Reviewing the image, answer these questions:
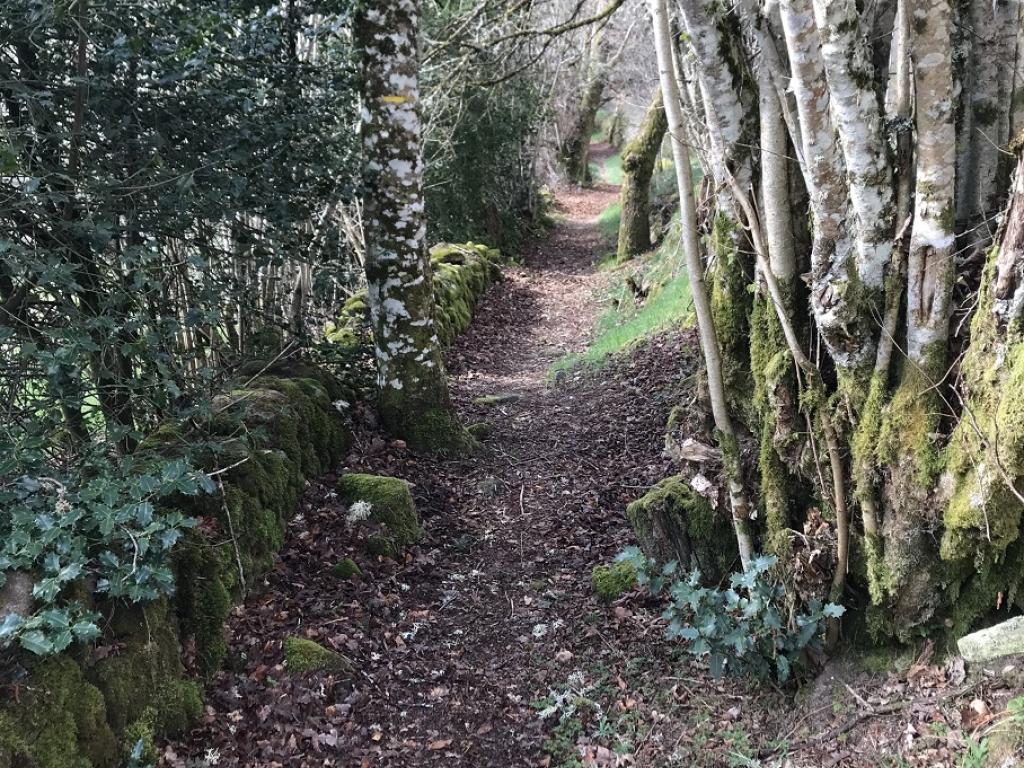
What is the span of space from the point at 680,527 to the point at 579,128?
2174cm

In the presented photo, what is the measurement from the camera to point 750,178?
3600mm

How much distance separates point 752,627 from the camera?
351cm

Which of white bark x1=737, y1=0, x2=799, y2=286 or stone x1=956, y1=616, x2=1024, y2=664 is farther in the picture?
white bark x1=737, y1=0, x2=799, y2=286

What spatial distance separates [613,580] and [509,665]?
35.8 inches

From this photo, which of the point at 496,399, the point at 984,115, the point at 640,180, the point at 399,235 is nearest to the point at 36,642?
the point at 399,235

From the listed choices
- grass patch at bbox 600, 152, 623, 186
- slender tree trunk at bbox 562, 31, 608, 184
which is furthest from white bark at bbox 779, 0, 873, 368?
grass patch at bbox 600, 152, 623, 186

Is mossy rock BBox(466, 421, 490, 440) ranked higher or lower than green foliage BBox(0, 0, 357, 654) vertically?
lower

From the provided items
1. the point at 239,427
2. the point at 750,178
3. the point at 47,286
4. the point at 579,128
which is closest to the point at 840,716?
the point at 750,178

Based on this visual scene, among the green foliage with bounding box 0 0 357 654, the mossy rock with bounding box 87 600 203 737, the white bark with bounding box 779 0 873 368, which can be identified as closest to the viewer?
the white bark with bounding box 779 0 873 368

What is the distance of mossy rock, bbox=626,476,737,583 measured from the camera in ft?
13.9

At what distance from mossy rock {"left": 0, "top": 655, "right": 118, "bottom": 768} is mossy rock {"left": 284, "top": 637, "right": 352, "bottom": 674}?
1.00 m

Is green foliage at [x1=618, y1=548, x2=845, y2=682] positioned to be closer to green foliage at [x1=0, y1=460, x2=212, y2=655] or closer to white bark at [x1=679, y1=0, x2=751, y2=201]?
white bark at [x1=679, y1=0, x2=751, y2=201]

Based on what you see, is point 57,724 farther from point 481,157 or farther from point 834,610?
point 481,157

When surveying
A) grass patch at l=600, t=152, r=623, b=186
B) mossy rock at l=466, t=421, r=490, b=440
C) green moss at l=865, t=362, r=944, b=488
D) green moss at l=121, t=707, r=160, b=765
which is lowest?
mossy rock at l=466, t=421, r=490, b=440
